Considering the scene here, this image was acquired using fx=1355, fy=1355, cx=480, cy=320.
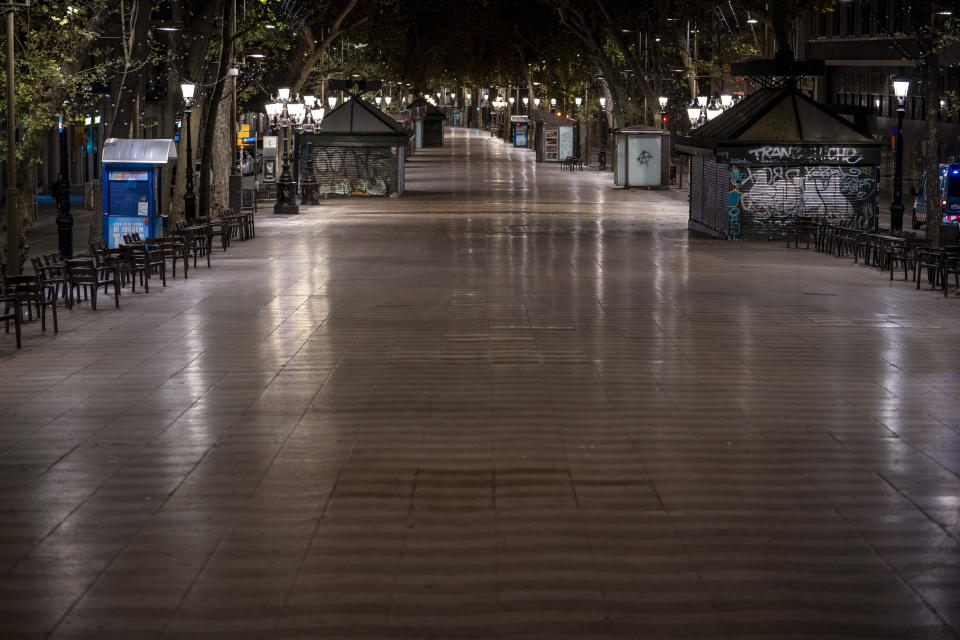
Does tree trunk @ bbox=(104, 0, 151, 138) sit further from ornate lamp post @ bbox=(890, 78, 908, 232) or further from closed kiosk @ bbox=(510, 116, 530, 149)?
closed kiosk @ bbox=(510, 116, 530, 149)

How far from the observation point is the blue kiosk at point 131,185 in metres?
26.8

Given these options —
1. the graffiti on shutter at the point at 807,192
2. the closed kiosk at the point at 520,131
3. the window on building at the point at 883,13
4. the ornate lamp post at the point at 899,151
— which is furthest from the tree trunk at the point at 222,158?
the closed kiosk at the point at 520,131

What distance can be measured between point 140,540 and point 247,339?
8.58 metres

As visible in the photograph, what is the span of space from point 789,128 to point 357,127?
1950 cm

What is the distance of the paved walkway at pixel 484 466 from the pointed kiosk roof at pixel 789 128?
35.0ft

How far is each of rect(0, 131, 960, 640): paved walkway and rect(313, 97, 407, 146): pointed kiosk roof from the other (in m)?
26.4

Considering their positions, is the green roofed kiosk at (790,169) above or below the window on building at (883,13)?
below

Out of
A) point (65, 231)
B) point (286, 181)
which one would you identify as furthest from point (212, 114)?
point (65, 231)

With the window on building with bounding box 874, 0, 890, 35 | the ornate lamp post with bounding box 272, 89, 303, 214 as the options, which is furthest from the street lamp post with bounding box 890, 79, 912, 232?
the window on building with bounding box 874, 0, 890, 35

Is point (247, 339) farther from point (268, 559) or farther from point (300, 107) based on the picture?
point (300, 107)

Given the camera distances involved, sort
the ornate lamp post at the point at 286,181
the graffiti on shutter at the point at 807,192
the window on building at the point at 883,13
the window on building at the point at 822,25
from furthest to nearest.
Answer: the window on building at the point at 822,25 < the window on building at the point at 883,13 < the ornate lamp post at the point at 286,181 < the graffiti on shutter at the point at 807,192

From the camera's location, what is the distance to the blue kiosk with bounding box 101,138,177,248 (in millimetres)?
26750

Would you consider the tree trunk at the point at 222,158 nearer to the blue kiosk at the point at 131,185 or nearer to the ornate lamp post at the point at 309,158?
the ornate lamp post at the point at 309,158

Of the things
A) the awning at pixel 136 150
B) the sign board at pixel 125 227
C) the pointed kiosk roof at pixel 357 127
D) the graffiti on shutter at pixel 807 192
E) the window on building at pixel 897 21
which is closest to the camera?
the awning at pixel 136 150
